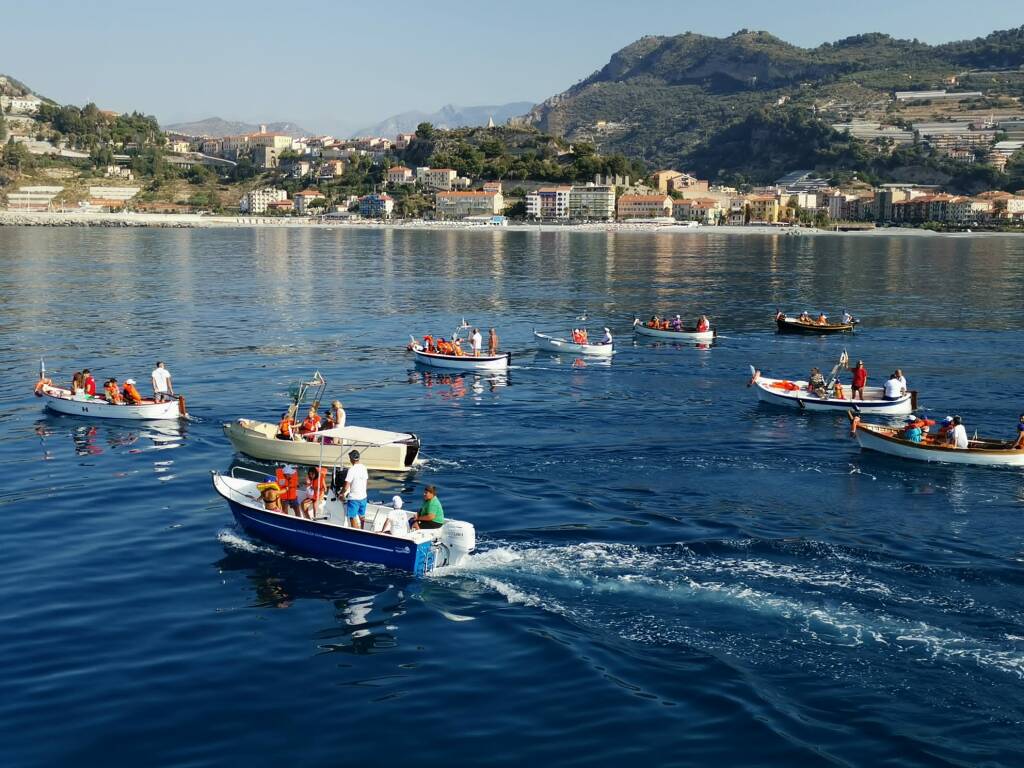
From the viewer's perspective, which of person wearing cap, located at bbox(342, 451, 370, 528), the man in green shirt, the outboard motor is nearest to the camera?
the outboard motor

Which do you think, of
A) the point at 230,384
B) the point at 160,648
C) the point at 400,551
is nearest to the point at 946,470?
the point at 400,551

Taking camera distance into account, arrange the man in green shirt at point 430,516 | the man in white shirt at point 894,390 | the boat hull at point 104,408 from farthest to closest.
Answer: the man in white shirt at point 894,390
the boat hull at point 104,408
the man in green shirt at point 430,516

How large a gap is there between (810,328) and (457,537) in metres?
50.5

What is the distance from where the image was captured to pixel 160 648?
20875mm

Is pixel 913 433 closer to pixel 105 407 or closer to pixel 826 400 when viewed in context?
pixel 826 400

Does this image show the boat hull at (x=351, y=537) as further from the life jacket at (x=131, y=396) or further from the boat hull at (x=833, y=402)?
the boat hull at (x=833, y=402)

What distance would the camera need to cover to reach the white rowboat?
141ft

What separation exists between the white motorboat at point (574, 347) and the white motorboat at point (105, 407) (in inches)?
975

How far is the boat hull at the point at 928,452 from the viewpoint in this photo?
34.6 meters

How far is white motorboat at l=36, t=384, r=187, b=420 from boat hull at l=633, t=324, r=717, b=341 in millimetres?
33836

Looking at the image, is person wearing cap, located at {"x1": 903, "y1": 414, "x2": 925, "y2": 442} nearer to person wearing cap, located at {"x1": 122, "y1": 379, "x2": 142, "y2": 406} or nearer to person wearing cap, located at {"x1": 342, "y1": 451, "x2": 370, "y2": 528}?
person wearing cap, located at {"x1": 342, "y1": 451, "x2": 370, "y2": 528}

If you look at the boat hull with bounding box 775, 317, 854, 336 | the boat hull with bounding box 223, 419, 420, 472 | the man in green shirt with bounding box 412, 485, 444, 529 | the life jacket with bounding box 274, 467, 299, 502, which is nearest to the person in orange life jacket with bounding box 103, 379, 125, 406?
the boat hull with bounding box 223, 419, 420, 472

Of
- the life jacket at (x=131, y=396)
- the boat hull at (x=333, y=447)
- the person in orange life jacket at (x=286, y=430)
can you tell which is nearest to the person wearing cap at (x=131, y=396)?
the life jacket at (x=131, y=396)

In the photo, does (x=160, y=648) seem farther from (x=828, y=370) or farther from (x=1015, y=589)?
(x=828, y=370)
